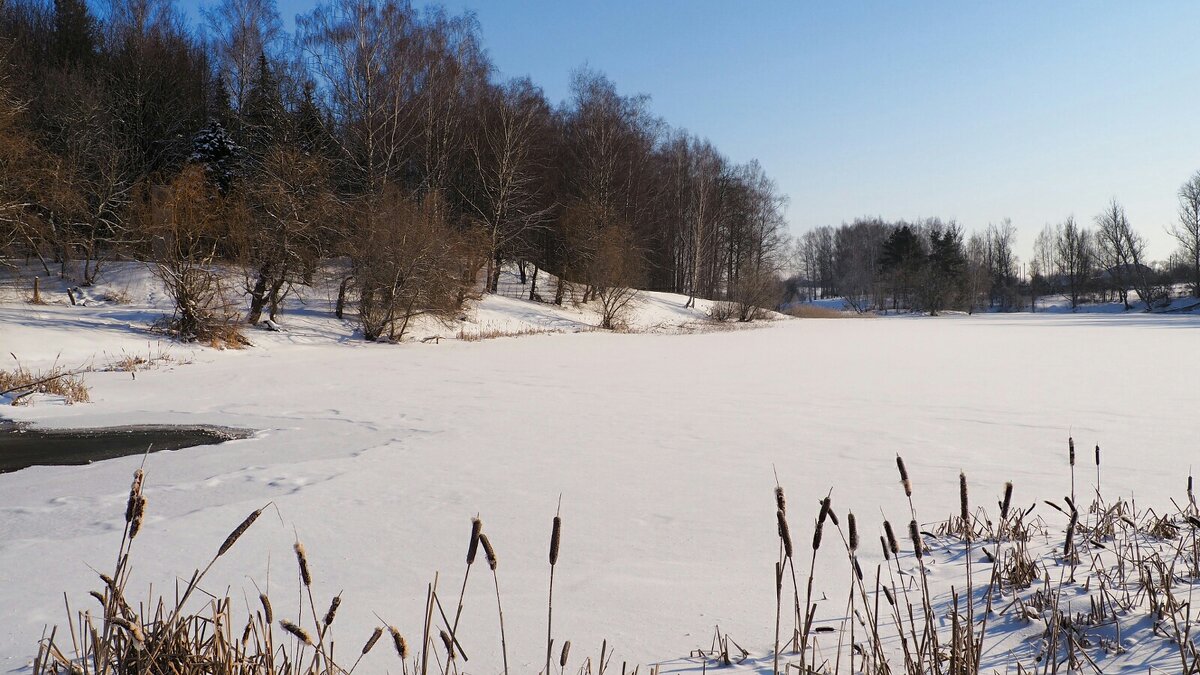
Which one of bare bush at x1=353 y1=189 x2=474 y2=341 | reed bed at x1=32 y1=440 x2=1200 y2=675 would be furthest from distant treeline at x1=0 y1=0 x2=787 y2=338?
reed bed at x1=32 y1=440 x2=1200 y2=675

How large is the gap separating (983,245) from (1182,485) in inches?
3345

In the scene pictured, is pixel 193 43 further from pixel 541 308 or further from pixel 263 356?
pixel 263 356

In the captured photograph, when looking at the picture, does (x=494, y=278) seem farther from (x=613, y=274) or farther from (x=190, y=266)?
(x=190, y=266)

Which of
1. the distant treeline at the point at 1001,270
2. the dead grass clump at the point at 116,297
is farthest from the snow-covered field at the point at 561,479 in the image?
the distant treeline at the point at 1001,270

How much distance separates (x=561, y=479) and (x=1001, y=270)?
273ft

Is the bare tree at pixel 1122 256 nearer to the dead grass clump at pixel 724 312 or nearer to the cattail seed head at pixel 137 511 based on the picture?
the dead grass clump at pixel 724 312

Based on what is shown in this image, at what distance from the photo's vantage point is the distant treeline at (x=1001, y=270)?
5388 cm

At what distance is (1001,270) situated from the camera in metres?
73.7

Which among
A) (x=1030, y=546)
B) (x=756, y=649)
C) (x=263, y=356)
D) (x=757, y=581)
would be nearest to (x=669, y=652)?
(x=756, y=649)

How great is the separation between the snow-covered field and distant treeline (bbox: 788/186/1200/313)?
5373cm

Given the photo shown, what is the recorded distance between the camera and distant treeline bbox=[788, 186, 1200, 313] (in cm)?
5388

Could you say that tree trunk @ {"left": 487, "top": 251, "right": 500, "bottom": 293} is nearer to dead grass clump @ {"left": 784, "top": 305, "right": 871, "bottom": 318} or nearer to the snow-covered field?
the snow-covered field

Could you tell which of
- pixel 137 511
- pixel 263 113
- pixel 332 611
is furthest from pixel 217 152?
pixel 332 611

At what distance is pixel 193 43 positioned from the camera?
36.4 meters
